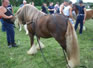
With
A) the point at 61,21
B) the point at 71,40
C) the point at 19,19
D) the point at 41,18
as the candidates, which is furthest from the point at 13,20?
the point at 71,40

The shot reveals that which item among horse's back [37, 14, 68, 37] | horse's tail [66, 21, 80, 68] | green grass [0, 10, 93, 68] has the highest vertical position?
horse's back [37, 14, 68, 37]

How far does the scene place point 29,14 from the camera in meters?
3.81

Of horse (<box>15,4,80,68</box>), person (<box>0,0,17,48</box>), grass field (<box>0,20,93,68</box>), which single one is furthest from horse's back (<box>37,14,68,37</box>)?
person (<box>0,0,17,48</box>)

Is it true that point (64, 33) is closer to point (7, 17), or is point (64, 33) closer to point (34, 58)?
point (34, 58)

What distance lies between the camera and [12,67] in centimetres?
333

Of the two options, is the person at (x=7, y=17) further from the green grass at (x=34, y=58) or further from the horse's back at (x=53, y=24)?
the horse's back at (x=53, y=24)

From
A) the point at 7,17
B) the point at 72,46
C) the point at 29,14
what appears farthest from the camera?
the point at 7,17

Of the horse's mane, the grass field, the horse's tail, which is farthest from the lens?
the horse's mane

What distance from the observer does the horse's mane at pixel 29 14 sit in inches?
143

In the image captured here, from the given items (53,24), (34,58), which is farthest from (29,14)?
(34,58)

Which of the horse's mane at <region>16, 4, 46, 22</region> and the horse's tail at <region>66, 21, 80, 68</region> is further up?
the horse's mane at <region>16, 4, 46, 22</region>

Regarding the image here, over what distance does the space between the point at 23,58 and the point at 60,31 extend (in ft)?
5.62

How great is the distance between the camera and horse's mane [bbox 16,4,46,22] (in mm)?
3627

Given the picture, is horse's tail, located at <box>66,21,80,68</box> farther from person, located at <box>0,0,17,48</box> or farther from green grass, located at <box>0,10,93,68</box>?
person, located at <box>0,0,17,48</box>
